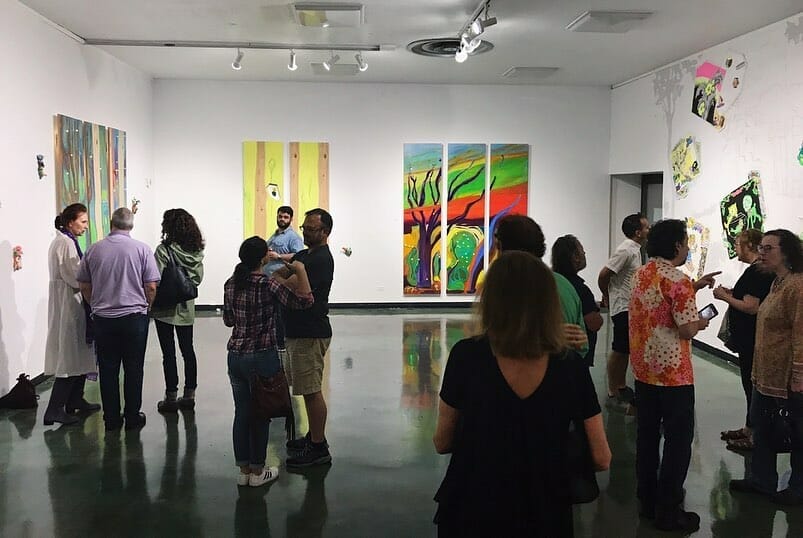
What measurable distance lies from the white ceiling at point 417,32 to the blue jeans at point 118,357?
9.06 feet

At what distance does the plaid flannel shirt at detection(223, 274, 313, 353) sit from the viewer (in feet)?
12.3

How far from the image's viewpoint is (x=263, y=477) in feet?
12.9

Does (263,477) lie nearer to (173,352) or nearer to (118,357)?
(118,357)

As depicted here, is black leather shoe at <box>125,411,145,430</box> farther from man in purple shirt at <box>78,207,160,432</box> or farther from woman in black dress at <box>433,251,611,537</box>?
woman in black dress at <box>433,251,611,537</box>

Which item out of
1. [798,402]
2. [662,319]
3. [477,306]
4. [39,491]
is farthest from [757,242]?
[39,491]

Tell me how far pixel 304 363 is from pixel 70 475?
1.49 meters

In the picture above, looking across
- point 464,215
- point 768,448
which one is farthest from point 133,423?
point 464,215

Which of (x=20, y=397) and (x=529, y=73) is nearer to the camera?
(x=20, y=397)

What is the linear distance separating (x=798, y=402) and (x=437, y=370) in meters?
3.50

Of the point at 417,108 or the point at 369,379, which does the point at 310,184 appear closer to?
the point at 417,108

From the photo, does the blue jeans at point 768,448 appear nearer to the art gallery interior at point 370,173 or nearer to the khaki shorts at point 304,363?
the art gallery interior at point 370,173

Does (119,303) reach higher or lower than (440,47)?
lower

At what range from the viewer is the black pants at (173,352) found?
523 centimetres

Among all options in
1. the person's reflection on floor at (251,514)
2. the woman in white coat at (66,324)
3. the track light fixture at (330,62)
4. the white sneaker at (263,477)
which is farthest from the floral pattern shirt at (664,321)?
the track light fixture at (330,62)
